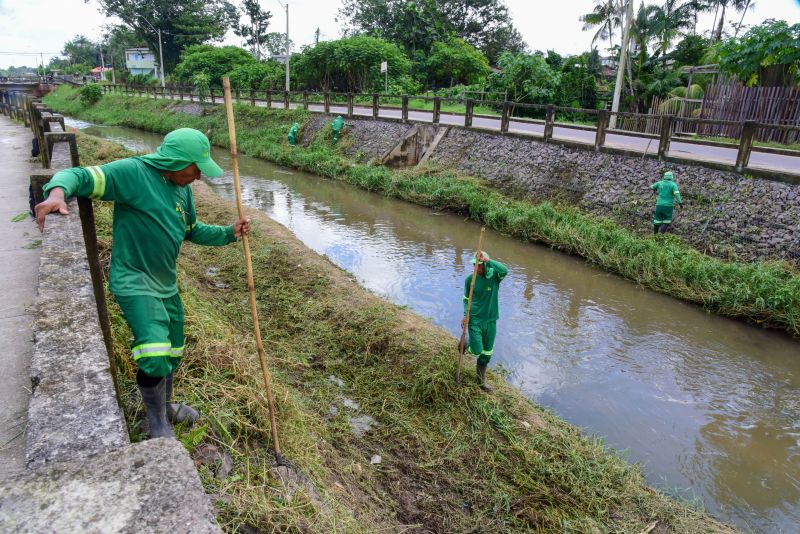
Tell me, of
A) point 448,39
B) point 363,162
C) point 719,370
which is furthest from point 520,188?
point 448,39

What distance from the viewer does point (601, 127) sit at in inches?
475

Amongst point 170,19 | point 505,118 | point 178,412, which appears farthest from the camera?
point 170,19

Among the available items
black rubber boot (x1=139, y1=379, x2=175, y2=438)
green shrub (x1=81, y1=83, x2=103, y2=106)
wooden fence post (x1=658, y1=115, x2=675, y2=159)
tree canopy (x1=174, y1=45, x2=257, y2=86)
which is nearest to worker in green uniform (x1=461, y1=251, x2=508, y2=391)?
black rubber boot (x1=139, y1=379, x2=175, y2=438)

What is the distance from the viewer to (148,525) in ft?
4.51

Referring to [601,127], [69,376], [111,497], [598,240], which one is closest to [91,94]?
[601,127]

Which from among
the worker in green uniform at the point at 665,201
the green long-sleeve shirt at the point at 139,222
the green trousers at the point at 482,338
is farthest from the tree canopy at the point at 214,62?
the green long-sleeve shirt at the point at 139,222

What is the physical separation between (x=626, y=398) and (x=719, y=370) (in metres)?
1.64

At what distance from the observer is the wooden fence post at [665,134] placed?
10771 mm

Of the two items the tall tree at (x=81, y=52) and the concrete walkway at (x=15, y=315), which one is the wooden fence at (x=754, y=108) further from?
the tall tree at (x=81, y=52)

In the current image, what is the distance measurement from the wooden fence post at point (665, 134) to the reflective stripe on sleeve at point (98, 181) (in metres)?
11.0

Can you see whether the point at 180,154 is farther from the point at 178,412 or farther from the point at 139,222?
the point at 178,412

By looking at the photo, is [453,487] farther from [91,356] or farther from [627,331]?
[627,331]

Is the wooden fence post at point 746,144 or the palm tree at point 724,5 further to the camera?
the palm tree at point 724,5

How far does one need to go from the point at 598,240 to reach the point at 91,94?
4207 cm
